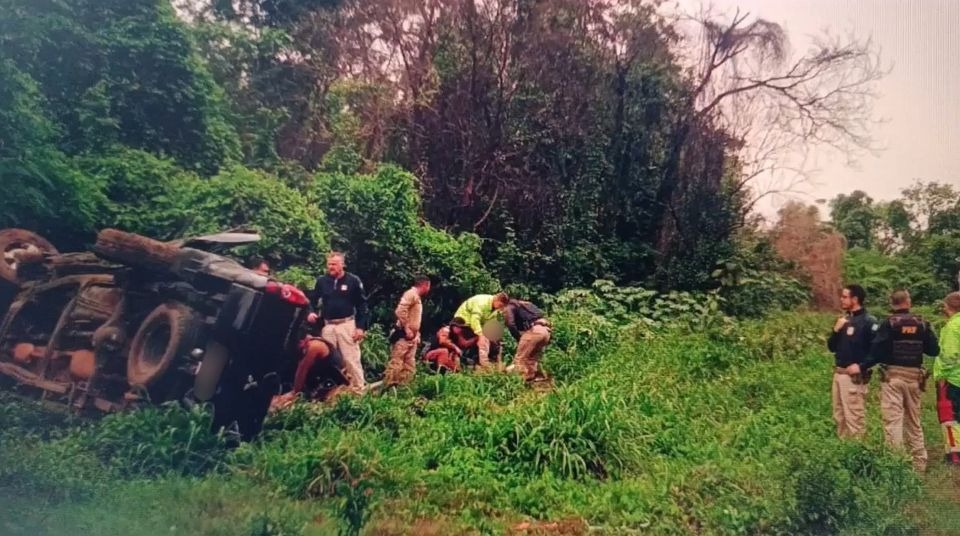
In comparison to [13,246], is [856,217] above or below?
above

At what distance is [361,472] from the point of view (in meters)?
4.89

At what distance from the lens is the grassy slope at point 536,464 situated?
4.88m

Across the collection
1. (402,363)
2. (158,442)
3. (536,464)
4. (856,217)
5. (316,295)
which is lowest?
(158,442)

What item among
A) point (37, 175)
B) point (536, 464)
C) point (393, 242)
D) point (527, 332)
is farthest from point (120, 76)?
point (536, 464)

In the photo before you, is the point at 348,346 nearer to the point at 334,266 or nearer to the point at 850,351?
the point at 334,266

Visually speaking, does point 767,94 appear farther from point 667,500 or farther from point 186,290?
point 186,290

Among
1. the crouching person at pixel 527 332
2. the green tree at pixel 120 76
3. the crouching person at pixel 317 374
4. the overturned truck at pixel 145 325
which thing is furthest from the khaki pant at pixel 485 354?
the green tree at pixel 120 76

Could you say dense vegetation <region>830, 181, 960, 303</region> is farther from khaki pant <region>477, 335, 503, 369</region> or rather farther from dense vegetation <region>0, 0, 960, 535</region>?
khaki pant <region>477, 335, 503, 369</region>

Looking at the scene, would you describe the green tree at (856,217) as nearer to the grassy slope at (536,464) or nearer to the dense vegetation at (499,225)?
the dense vegetation at (499,225)

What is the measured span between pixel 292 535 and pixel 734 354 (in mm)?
2845

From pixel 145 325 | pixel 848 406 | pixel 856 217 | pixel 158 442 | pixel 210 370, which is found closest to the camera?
pixel 158 442

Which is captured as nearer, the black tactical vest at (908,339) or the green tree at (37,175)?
the green tree at (37,175)

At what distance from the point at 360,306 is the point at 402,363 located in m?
0.42

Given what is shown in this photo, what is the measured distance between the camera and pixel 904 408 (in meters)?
5.62
